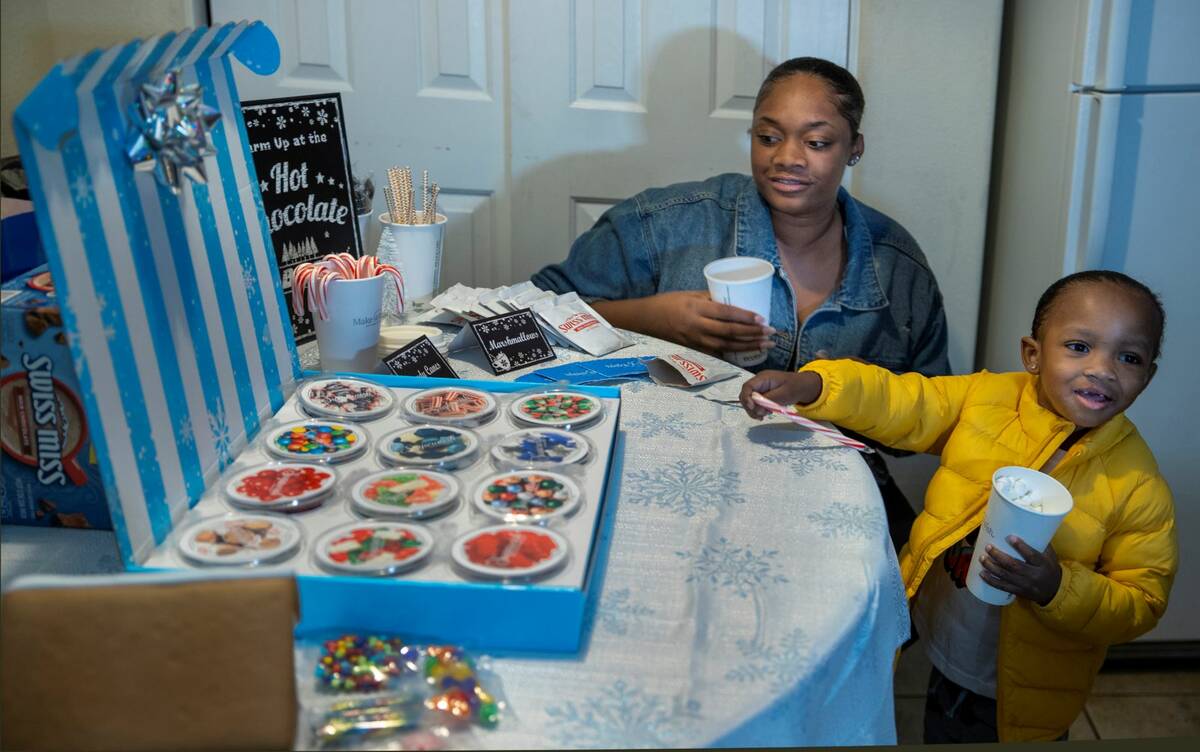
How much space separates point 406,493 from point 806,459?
0.51 metres

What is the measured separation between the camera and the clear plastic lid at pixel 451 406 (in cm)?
127

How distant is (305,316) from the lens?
1.71 meters

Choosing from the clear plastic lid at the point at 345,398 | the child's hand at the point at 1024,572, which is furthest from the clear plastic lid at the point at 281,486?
the child's hand at the point at 1024,572

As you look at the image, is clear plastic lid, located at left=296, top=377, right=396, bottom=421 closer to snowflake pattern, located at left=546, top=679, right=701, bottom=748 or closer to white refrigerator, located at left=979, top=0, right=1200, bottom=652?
snowflake pattern, located at left=546, top=679, right=701, bottom=748

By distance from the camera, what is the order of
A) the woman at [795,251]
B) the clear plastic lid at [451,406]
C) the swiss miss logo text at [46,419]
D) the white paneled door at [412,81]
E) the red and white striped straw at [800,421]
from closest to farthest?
the swiss miss logo text at [46,419]
the clear plastic lid at [451,406]
the red and white striped straw at [800,421]
the woman at [795,251]
the white paneled door at [412,81]

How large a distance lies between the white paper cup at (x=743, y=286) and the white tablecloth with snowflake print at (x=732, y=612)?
0.35 m

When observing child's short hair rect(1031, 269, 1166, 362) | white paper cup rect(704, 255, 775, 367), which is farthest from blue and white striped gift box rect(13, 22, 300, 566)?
child's short hair rect(1031, 269, 1166, 362)

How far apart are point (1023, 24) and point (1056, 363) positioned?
4.21ft

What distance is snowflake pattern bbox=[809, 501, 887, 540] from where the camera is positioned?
1.16 m

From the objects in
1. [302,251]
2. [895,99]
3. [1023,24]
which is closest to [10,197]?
[302,251]

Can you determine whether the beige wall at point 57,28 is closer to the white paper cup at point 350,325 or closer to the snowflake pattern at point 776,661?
the white paper cup at point 350,325

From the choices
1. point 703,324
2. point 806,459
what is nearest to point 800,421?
point 806,459

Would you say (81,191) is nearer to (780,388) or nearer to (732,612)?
(732,612)

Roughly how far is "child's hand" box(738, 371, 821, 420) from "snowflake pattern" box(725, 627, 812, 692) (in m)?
0.48
